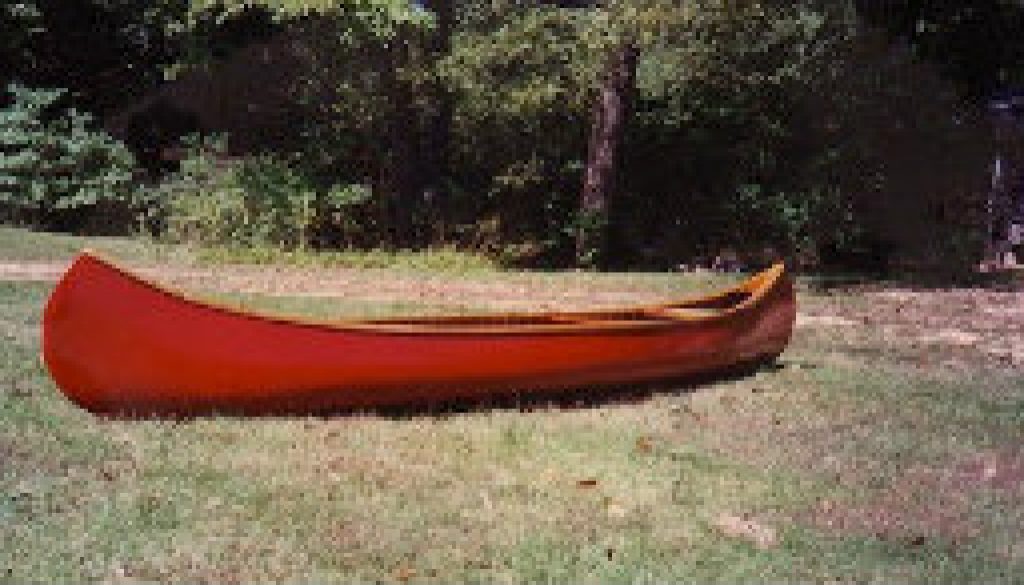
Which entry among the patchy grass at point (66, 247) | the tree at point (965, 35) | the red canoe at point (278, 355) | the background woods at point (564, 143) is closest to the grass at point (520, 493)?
the red canoe at point (278, 355)

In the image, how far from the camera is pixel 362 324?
7000mm

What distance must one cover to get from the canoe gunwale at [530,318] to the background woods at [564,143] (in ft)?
23.1

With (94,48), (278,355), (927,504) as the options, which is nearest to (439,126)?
(94,48)

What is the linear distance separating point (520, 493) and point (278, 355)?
1666 mm

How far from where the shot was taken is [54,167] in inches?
659

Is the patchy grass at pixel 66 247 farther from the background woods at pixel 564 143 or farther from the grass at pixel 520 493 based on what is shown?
the grass at pixel 520 493

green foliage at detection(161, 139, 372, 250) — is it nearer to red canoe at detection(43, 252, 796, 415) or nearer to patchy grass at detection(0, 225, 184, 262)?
patchy grass at detection(0, 225, 184, 262)

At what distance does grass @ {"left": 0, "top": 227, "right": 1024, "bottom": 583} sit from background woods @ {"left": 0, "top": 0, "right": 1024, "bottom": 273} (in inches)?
353

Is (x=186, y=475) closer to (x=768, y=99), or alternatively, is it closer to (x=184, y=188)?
(x=184, y=188)

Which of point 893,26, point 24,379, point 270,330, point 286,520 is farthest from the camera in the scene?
point 893,26

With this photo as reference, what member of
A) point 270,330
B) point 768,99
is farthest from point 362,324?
point 768,99

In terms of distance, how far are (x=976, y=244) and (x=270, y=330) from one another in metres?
13.7

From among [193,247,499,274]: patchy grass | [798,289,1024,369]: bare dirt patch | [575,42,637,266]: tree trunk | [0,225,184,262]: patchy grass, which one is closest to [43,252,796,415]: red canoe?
[798,289,1024,369]: bare dirt patch

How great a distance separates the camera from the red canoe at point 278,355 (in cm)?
642
